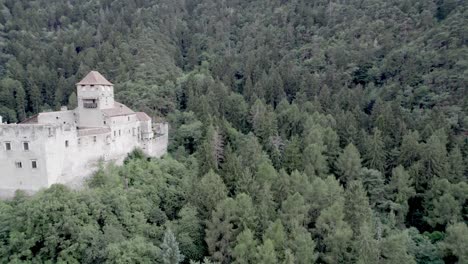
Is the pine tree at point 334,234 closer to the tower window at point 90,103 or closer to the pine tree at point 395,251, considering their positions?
the pine tree at point 395,251

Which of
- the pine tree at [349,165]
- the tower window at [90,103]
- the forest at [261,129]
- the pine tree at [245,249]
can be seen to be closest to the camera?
the pine tree at [245,249]

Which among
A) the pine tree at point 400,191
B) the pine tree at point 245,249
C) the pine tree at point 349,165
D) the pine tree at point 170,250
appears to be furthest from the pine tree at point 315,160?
the pine tree at point 170,250

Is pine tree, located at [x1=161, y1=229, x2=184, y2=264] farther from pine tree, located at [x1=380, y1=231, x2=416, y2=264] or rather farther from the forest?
pine tree, located at [x1=380, y1=231, x2=416, y2=264]

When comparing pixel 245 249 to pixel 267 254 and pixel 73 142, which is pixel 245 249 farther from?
pixel 73 142

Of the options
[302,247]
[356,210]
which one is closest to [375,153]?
[356,210]

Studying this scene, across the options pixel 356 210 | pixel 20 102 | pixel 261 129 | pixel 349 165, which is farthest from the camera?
pixel 20 102

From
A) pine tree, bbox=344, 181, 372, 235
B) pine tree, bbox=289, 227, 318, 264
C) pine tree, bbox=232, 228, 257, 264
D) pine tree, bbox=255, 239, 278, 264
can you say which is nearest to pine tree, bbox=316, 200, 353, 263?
pine tree, bbox=344, 181, 372, 235

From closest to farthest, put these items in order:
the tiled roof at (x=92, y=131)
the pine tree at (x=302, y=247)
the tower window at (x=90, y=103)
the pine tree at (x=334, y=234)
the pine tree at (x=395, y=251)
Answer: the pine tree at (x=302, y=247)
the pine tree at (x=395, y=251)
the pine tree at (x=334, y=234)
the tiled roof at (x=92, y=131)
the tower window at (x=90, y=103)
